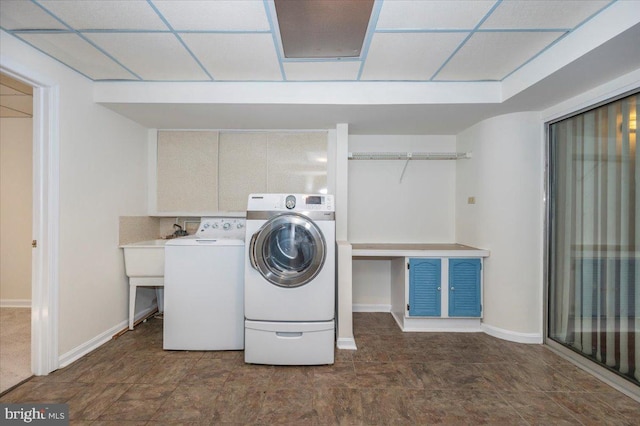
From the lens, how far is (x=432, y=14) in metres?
1.69

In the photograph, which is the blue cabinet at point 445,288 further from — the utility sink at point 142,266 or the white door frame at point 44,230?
the white door frame at point 44,230

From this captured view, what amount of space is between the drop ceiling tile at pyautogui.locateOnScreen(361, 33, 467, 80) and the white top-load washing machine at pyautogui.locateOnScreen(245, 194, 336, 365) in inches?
47.1

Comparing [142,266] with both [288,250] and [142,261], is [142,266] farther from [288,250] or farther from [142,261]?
[288,250]

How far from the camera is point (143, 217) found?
3.33 metres

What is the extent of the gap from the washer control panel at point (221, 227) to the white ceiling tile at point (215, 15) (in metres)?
1.92

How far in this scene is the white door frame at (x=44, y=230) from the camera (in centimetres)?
217

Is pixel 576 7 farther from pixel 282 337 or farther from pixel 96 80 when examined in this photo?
pixel 96 80

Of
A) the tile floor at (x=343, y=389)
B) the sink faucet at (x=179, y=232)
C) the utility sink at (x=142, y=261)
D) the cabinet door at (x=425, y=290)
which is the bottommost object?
the tile floor at (x=343, y=389)

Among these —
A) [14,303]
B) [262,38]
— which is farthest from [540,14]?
[14,303]

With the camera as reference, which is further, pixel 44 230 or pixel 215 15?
pixel 44 230

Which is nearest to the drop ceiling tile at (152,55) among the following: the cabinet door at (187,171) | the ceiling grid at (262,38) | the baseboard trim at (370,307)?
the ceiling grid at (262,38)

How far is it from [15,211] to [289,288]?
3.65m

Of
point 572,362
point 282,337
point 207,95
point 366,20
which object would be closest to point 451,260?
point 572,362

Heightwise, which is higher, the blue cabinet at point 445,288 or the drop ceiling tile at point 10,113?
the drop ceiling tile at point 10,113
